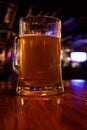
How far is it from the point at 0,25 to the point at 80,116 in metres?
8.62

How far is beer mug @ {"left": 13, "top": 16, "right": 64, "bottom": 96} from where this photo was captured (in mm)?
717

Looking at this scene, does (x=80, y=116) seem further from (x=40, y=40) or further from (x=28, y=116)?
(x=40, y=40)

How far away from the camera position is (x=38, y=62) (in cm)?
73

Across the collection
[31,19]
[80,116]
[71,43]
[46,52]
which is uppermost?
[71,43]

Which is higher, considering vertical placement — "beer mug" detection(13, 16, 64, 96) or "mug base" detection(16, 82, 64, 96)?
"beer mug" detection(13, 16, 64, 96)

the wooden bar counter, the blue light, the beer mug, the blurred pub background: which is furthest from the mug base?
the blue light

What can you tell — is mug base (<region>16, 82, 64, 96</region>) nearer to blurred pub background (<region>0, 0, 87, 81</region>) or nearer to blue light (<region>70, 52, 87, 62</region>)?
blurred pub background (<region>0, 0, 87, 81</region>)

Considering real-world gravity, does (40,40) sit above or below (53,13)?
below

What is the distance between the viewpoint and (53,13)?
6.62 m

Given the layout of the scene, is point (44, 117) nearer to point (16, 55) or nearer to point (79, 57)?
point (16, 55)

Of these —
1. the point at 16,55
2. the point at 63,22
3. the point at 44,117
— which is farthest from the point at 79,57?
the point at 44,117

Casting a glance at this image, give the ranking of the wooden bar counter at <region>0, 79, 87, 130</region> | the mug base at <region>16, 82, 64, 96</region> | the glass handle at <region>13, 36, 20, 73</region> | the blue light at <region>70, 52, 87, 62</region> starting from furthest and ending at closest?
the blue light at <region>70, 52, 87, 62</region> < the glass handle at <region>13, 36, 20, 73</region> < the mug base at <region>16, 82, 64, 96</region> < the wooden bar counter at <region>0, 79, 87, 130</region>

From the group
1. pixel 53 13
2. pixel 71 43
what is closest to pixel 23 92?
pixel 53 13

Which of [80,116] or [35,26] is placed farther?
[35,26]
